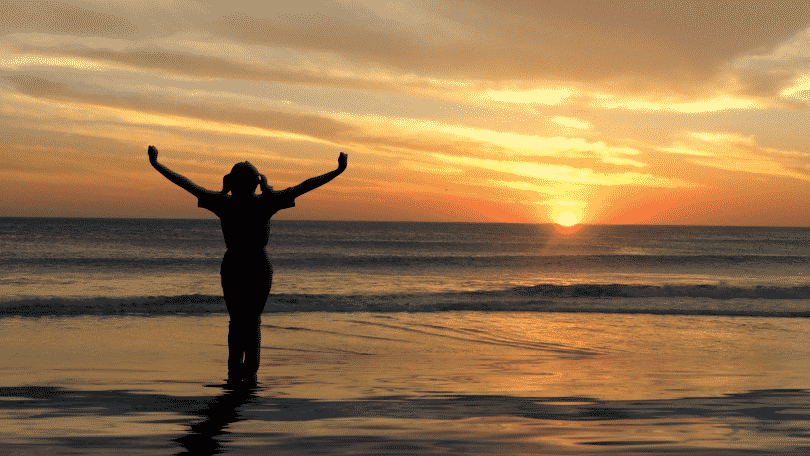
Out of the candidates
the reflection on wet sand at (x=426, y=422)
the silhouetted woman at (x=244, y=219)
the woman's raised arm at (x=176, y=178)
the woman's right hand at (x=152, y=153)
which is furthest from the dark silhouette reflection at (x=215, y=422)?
the woman's right hand at (x=152, y=153)

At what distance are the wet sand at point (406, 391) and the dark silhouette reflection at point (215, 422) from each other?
24 millimetres

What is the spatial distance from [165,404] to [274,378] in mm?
1511

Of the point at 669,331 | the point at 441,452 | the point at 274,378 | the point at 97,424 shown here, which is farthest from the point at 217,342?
the point at 669,331

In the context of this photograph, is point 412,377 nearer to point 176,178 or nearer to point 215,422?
point 215,422

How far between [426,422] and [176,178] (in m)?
2.81

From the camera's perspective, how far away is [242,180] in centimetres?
529

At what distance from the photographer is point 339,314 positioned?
13.6 m

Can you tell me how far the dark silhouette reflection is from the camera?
428 centimetres

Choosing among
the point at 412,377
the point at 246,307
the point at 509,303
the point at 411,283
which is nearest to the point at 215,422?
the point at 246,307

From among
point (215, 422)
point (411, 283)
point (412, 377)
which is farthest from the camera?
point (411, 283)

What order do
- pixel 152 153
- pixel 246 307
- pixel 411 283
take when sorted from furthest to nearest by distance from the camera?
pixel 411 283
pixel 246 307
pixel 152 153

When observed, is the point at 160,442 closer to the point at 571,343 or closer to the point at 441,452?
the point at 441,452

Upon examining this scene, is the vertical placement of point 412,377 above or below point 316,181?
below

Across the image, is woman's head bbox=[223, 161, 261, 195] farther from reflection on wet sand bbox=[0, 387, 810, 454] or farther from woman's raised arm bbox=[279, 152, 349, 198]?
reflection on wet sand bbox=[0, 387, 810, 454]
